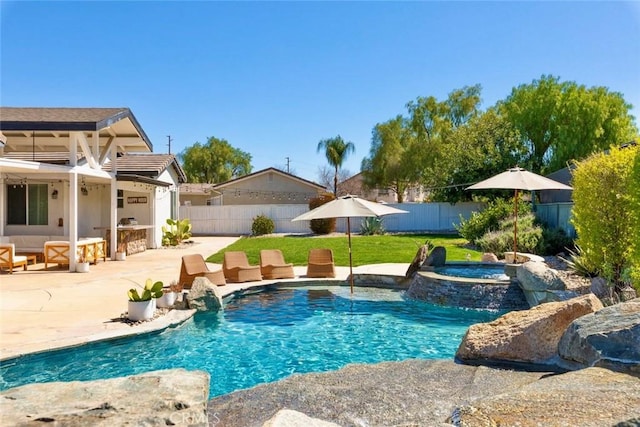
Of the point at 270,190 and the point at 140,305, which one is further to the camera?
the point at 270,190

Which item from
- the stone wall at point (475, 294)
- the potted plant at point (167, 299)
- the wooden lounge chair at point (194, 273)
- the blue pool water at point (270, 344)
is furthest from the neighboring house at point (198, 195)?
the stone wall at point (475, 294)

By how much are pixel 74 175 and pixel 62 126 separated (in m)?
1.48

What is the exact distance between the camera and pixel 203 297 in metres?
9.43

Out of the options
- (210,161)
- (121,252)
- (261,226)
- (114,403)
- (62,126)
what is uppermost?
(210,161)

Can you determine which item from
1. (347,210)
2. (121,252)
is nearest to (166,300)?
(347,210)

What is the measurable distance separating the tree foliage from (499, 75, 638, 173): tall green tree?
23.2 m

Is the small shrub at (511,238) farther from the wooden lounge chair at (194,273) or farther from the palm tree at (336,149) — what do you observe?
the palm tree at (336,149)

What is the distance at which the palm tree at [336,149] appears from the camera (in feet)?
154

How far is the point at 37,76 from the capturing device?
14.4m

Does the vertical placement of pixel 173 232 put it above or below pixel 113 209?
below

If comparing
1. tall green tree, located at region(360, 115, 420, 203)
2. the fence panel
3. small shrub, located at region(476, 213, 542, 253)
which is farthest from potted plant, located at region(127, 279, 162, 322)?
tall green tree, located at region(360, 115, 420, 203)

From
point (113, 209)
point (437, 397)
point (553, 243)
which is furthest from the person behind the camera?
point (553, 243)

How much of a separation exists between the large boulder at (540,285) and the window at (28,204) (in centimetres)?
1752

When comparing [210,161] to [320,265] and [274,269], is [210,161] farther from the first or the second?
[320,265]
